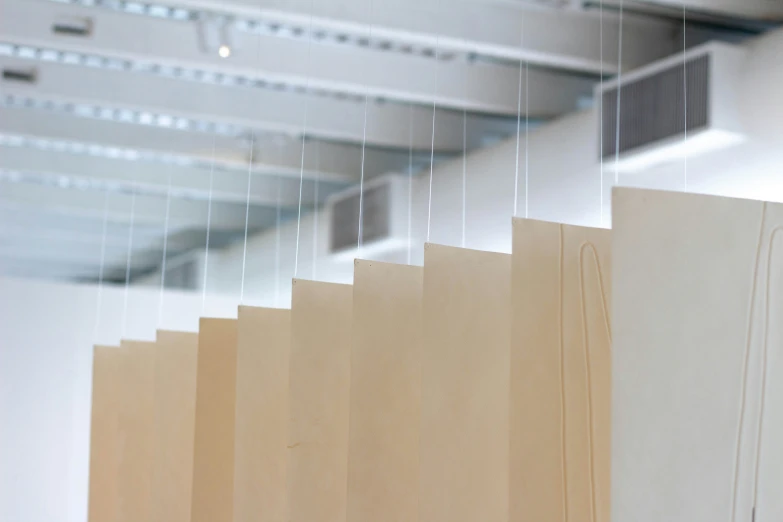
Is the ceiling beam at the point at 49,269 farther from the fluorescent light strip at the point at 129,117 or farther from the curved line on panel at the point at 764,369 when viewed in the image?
the curved line on panel at the point at 764,369

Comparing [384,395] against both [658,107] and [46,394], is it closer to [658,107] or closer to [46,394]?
[658,107]

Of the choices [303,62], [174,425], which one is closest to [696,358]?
[174,425]

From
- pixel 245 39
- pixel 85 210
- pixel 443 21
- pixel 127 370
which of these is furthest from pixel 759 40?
pixel 85 210

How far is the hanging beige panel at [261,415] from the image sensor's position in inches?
144

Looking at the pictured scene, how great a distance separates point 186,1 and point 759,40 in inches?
91.4

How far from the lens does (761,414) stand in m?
2.37

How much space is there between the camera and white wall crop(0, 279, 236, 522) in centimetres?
683

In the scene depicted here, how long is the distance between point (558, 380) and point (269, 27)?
301 centimetres

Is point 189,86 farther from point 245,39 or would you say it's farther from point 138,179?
point 138,179

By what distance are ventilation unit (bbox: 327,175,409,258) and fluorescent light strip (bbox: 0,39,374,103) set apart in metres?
0.72

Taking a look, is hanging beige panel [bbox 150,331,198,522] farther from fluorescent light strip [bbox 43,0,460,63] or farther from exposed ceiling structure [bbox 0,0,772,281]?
fluorescent light strip [bbox 43,0,460,63]

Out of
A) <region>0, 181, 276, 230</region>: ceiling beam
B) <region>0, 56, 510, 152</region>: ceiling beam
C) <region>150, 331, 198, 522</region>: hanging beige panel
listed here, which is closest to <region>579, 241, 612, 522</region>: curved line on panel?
<region>150, 331, 198, 522</region>: hanging beige panel

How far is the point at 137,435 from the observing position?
505cm

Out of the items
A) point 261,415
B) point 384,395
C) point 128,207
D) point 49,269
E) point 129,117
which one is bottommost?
point 261,415
